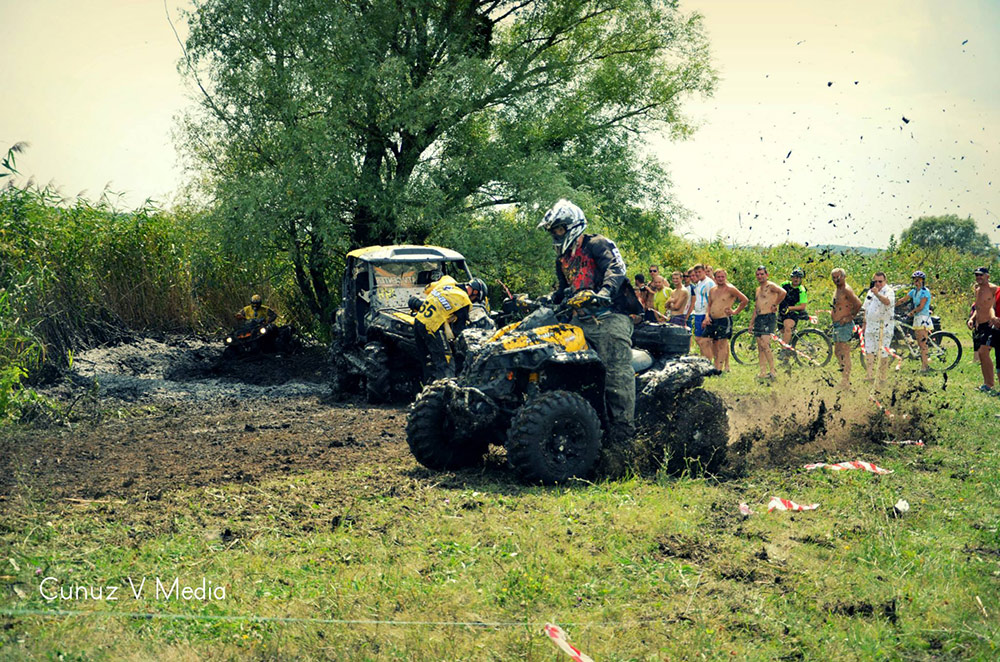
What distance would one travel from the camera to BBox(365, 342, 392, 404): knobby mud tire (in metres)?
12.6

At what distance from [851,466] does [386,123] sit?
14.3m

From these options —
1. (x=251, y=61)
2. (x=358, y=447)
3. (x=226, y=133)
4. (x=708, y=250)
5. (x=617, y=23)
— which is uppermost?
(x=617, y=23)

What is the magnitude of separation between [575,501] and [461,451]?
60.2 inches

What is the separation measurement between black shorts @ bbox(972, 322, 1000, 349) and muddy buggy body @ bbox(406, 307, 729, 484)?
22.2ft

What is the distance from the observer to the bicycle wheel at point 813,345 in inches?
628

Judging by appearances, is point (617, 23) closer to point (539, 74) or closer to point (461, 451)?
point (539, 74)

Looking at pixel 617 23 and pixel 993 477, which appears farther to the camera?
pixel 617 23

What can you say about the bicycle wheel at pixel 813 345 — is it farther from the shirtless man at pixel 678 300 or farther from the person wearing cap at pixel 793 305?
the shirtless man at pixel 678 300

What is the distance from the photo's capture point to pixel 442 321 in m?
11.3

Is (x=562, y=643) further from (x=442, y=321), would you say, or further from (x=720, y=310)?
(x=720, y=310)

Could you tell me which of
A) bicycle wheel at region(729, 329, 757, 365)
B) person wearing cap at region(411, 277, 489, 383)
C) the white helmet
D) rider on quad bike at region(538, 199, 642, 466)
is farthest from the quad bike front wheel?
bicycle wheel at region(729, 329, 757, 365)

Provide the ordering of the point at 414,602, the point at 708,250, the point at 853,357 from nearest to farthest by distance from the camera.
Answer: the point at 414,602
the point at 853,357
the point at 708,250

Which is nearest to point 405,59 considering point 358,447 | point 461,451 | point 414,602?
point 358,447

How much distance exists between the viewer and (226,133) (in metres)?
19.3
